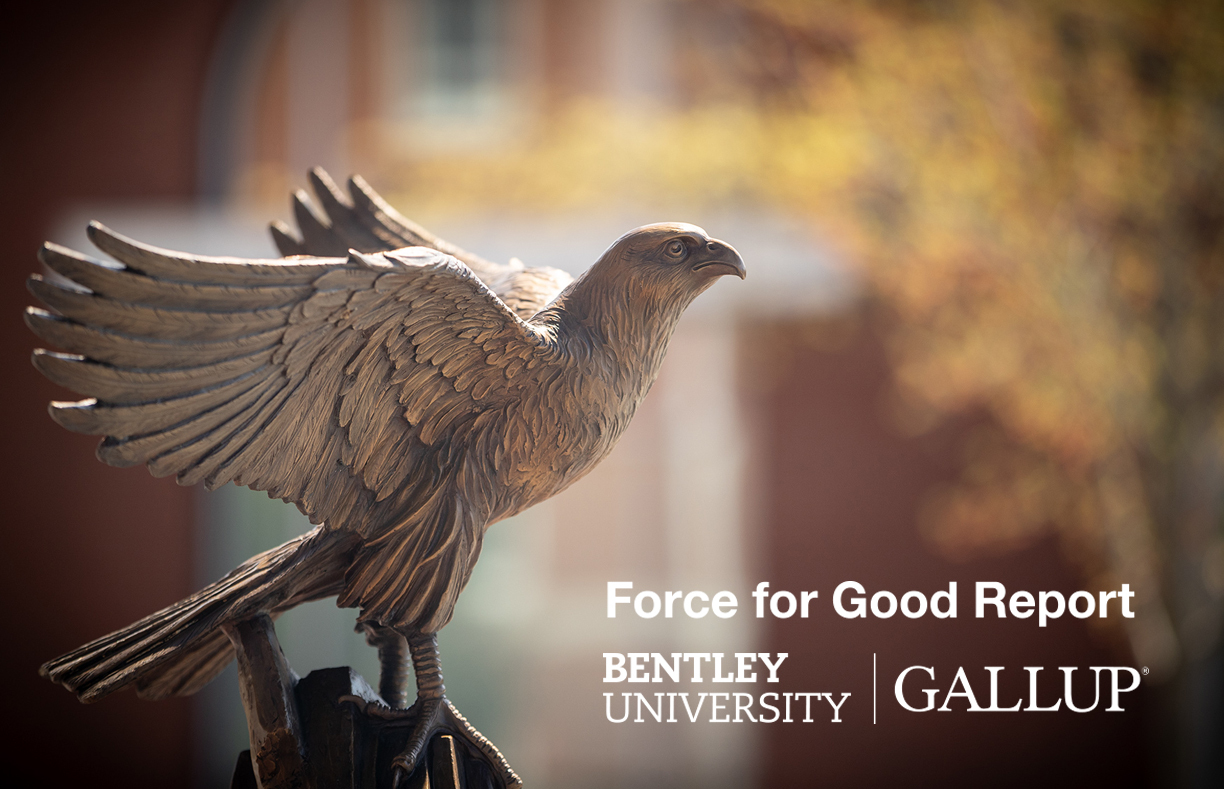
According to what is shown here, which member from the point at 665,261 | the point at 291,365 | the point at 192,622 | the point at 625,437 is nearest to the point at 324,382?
the point at 291,365

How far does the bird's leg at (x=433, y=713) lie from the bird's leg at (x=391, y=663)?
175 millimetres

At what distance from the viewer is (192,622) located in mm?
1387

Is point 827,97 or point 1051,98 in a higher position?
point 827,97

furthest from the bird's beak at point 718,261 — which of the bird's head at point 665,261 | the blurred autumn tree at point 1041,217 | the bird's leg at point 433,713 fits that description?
the blurred autumn tree at point 1041,217

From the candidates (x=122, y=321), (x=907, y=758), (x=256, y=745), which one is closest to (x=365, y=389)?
(x=122, y=321)

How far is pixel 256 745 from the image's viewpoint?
4.67 ft

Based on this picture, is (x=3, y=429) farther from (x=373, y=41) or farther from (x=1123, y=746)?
(x=1123, y=746)

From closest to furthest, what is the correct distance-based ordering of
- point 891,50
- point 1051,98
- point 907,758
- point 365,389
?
point 365,389, point 1051,98, point 891,50, point 907,758

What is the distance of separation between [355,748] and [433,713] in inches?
4.9

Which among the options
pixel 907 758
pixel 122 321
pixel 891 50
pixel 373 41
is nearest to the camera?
pixel 122 321

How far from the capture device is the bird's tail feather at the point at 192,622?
136 cm

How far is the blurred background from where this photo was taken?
417 centimetres

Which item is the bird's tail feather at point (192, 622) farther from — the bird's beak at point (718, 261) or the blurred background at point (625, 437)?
the blurred background at point (625, 437)

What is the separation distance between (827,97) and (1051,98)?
0.84 m
